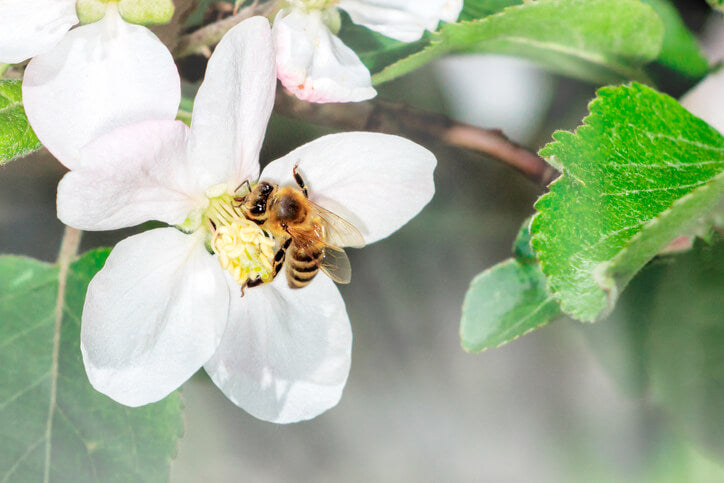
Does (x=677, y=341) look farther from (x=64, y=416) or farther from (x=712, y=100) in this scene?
(x=64, y=416)

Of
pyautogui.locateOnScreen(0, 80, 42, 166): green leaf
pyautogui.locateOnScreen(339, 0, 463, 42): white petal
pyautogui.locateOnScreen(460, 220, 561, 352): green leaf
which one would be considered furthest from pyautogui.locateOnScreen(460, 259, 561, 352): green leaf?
pyautogui.locateOnScreen(0, 80, 42, 166): green leaf

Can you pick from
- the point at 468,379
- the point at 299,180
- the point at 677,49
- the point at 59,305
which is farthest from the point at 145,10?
the point at 468,379

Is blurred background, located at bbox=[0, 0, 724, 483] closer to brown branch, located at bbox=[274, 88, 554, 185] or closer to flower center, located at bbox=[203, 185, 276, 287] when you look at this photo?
brown branch, located at bbox=[274, 88, 554, 185]

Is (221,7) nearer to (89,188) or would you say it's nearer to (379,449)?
(89,188)

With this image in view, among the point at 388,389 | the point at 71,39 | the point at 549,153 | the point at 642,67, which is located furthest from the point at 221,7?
the point at 388,389

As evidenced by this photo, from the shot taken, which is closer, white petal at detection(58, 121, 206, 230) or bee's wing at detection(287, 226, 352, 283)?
white petal at detection(58, 121, 206, 230)

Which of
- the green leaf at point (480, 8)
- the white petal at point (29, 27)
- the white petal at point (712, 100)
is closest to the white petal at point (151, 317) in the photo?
the white petal at point (29, 27)

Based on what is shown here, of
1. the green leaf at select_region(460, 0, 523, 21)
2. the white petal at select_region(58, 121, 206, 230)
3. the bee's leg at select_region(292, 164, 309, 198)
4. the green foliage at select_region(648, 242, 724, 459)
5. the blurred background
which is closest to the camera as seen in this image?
the white petal at select_region(58, 121, 206, 230)

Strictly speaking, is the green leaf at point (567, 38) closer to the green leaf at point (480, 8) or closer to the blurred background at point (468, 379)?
the green leaf at point (480, 8)
